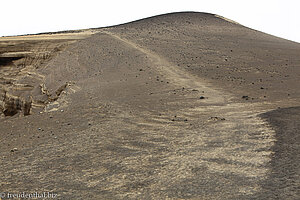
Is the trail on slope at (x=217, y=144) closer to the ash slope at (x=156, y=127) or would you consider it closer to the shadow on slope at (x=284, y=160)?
the ash slope at (x=156, y=127)

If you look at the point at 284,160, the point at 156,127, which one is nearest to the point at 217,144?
the point at 284,160

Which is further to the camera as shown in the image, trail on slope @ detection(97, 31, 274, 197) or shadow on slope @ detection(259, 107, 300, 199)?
trail on slope @ detection(97, 31, 274, 197)

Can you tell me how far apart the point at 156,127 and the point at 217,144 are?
1.76 meters

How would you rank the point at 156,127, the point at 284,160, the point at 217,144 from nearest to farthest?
the point at 284,160, the point at 217,144, the point at 156,127

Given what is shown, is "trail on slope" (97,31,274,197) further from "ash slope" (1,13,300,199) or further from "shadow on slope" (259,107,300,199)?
"shadow on slope" (259,107,300,199)

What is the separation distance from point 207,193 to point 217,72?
388 inches

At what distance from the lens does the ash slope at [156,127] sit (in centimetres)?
414

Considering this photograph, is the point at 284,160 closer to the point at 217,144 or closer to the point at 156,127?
the point at 217,144

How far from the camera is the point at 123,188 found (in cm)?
407

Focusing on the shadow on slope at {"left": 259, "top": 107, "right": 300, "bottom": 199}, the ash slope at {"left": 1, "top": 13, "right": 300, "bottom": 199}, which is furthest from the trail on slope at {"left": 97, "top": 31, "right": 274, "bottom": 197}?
the shadow on slope at {"left": 259, "top": 107, "right": 300, "bottom": 199}

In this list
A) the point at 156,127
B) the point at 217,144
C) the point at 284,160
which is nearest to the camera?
the point at 284,160

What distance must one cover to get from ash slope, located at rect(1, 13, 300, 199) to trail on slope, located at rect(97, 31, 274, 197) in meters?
0.02

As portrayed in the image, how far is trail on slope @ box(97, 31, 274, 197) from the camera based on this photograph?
4.07 meters

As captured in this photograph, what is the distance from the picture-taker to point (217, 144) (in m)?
5.34
